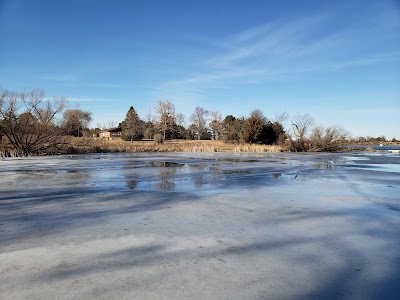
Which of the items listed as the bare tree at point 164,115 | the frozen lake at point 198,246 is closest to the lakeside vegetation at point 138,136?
the bare tree at point 164,115

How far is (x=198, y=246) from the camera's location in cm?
315

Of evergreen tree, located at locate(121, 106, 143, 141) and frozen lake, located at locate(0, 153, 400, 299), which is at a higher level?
evergreen tree, located at locate(121, 106, 143, 141)

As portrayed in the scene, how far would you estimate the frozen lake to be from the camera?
225cm

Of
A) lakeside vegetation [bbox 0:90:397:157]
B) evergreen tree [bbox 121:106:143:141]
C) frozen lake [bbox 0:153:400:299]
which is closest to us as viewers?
frozen lake [bbox 0:153:400:299]

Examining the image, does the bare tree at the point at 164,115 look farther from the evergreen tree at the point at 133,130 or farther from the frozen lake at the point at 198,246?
the frozen lake at the point at 198,246

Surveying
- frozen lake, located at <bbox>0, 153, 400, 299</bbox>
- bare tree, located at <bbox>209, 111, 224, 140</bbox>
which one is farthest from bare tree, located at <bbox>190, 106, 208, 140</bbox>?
frozen lake, located at <bbox>0, 153, 400, 299</bbox>

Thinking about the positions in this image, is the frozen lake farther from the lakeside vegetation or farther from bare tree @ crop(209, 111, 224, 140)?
bare tree @ crop(209, 111, 224, 140)

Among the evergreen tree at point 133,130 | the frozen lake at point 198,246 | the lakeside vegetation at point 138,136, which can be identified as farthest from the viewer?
the evergreen tree at point 133,130

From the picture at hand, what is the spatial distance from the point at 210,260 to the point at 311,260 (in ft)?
3.18

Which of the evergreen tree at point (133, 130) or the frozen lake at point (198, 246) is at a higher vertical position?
the evergreen tree at point (133, 130)

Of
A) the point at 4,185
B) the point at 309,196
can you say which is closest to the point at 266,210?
the point at 309,196

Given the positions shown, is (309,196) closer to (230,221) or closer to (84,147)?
(230,221)

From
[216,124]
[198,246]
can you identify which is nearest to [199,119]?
[216,124]

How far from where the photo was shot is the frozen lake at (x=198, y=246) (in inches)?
88.7
